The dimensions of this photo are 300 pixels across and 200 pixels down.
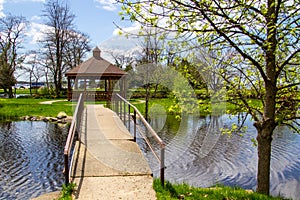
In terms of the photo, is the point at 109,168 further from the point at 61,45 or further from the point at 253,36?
the point at 61,45

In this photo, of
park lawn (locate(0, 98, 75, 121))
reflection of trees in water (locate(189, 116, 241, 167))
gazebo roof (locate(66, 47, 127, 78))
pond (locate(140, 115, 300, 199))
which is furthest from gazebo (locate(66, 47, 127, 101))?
reflection of trees in water (locate(189, 116, 241, 167))

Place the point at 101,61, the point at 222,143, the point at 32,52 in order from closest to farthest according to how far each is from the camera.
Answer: the point at 222,143
the point at 101,61
the point at 32,52

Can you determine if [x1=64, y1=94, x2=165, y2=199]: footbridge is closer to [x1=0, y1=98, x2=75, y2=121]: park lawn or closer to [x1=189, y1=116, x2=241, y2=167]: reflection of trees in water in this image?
[x1=189, y1=116, x2=241, y2=167]: reflection of trees in water

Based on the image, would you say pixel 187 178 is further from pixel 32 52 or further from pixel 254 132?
pixel 32 52

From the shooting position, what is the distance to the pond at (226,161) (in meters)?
6.81

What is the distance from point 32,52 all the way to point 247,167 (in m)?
30.4

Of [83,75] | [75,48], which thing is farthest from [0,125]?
[75,48]

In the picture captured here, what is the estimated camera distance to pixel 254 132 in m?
12.9

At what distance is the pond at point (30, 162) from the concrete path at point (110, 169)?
143 centimetres

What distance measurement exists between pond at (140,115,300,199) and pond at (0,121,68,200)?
8.34 ft

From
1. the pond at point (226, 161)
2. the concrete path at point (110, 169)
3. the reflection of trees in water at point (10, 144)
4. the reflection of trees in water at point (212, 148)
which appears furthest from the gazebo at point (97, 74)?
the concrete path at point (110, 169)

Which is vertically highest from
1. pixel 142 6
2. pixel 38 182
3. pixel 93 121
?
pixel 142 6

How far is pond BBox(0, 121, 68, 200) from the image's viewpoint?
637 cm

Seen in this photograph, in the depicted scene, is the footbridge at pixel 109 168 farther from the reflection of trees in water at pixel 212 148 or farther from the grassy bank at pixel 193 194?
the reflection of trees in water at pixel 212 148
